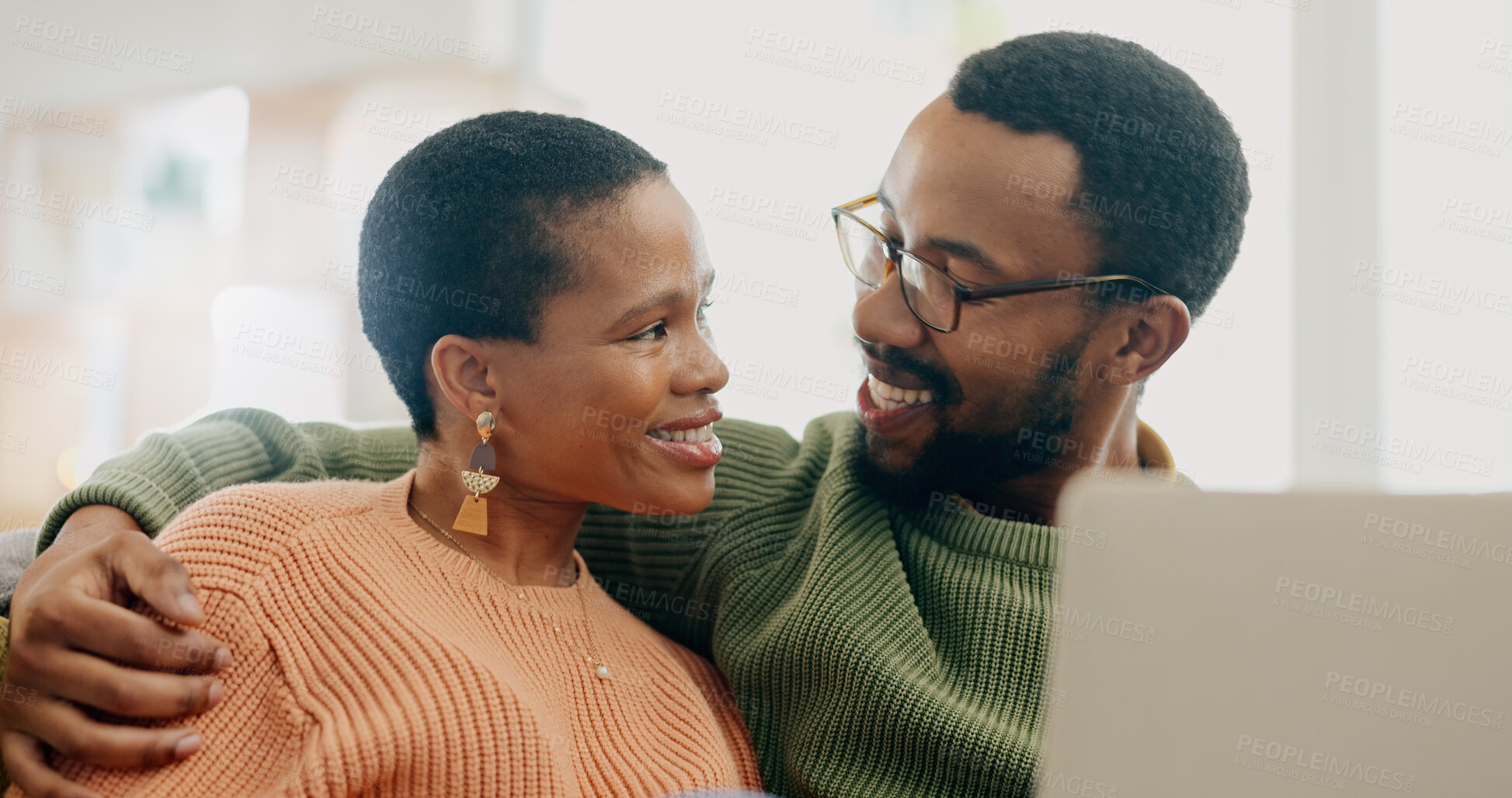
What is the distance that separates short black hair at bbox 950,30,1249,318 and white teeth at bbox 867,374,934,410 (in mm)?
263

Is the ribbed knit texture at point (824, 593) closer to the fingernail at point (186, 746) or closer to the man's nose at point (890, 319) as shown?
the man's nose at point (890, 319)

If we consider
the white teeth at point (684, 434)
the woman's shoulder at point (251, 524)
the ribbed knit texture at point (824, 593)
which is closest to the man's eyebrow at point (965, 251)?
the ribbed knit texture at point (824, 593)

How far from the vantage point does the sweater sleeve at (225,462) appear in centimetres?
114

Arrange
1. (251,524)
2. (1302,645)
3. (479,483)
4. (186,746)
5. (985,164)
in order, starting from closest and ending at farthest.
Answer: (1302,645) < (186,746) < (251,524) < (479,483) < (985,164)

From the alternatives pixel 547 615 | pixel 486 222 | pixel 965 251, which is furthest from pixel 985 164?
pixel 547 615

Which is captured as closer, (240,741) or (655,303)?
(240,741)

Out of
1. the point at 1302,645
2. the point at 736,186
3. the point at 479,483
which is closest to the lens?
the point at 1302,645

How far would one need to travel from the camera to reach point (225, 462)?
128 cm

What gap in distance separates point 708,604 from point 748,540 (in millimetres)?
89

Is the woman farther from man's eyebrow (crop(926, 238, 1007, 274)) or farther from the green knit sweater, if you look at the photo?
man's eyebrow (crop(926, 238, 1007, 274))

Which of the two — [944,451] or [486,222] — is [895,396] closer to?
[944,451]

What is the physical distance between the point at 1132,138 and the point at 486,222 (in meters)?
0.75

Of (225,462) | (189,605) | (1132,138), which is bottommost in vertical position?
(225,462)

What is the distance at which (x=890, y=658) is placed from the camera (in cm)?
108
